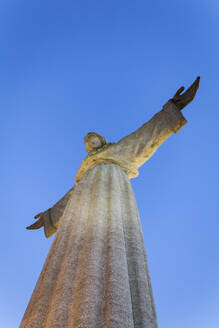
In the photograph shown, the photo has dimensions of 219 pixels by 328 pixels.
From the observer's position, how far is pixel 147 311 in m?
1.74

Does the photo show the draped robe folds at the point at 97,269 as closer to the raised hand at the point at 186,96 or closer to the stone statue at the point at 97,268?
the stone statue at the point at 97,268

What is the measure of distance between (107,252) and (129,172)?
2.16 metres

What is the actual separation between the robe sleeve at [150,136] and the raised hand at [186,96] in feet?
0.23

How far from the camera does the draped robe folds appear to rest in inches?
63.3

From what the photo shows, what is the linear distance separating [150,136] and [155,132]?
98mm

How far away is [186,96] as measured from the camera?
3.97 m

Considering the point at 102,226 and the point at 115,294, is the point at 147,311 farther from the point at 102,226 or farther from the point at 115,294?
the point at 102,226

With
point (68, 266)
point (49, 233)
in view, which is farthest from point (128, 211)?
point (49, 233)

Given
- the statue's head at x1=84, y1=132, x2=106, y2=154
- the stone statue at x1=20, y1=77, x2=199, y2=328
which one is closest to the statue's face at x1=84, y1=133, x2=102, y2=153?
the statue's head at x1=84, y1=132, x2=106, y2=154

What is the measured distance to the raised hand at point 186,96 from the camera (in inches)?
153

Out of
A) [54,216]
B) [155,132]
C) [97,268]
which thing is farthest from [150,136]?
[97,268]

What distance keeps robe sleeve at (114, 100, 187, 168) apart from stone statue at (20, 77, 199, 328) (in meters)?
0.70

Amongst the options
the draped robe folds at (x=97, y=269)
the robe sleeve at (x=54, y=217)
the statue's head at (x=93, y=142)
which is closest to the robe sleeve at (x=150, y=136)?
the statue's head at (x=93, y=142)

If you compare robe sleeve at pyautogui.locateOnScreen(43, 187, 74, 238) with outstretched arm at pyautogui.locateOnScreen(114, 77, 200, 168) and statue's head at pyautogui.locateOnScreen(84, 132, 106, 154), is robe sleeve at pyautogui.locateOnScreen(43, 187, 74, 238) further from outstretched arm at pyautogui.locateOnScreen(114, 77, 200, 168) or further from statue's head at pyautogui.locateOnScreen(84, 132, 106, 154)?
outstretched arm at pyautogui.locateOnScreen(114, 77, 200, 168)
